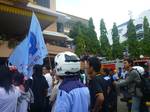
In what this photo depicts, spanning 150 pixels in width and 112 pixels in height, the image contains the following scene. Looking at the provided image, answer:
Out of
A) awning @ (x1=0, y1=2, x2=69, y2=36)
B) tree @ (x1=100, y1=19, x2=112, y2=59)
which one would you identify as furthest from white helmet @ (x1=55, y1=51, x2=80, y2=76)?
tree @ (x1=100, y1=19, x2=112, y2=59)

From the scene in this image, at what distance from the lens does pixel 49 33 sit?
3756 cm

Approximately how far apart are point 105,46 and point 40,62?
51612 millimetres

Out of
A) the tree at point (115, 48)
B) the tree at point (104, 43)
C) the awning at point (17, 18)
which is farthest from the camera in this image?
the tree at point (115, 48)

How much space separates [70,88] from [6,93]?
1154 millimetres

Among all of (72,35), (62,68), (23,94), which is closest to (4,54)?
(23,94)

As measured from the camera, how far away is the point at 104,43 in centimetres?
5950

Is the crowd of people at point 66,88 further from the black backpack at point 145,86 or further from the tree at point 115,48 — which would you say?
the tree at point 115,48

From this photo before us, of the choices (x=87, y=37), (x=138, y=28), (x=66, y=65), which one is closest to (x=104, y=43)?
(x=87, y=37)

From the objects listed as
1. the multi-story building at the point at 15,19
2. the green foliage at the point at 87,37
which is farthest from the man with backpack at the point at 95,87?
the green foliage at the point at 87,37

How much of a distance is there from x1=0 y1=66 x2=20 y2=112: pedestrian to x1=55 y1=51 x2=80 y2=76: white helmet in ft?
2.82

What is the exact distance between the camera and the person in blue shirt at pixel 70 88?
4471mm

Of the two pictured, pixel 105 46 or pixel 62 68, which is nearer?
pixel 62 68

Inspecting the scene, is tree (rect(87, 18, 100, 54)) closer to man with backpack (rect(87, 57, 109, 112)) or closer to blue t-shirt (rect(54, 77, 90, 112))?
man with backpack (rect(87, 57, 109, 112))

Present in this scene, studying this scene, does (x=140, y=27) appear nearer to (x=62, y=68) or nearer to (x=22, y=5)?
(x=22, y=5)
